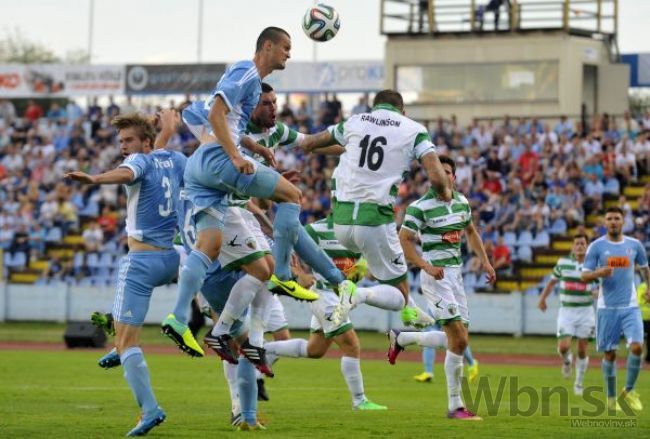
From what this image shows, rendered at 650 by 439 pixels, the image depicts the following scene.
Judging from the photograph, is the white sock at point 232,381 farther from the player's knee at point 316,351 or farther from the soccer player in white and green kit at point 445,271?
the player's knee at point 316,351

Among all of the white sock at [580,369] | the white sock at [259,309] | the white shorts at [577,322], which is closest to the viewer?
the white sock at [259,309]

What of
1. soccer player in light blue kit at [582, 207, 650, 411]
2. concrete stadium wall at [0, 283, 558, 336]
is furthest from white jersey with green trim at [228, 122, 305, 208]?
concrete stadium wall at [0, 283, 558, 336]

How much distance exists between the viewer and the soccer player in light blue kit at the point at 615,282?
57.5ft

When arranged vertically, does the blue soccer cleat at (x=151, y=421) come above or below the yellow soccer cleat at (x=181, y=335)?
below

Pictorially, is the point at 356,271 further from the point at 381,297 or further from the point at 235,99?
the point at 235,99

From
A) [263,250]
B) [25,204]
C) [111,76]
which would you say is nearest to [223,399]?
[263,250]

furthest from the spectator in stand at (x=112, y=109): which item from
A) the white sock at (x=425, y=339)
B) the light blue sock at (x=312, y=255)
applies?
the light blue sock at (x=312, y=255)

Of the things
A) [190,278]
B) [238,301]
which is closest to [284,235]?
[238,301]

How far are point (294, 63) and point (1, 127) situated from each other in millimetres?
10610

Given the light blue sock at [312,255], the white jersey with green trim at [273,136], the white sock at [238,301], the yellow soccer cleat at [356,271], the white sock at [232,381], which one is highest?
the white jersey with green trim at [273,136]

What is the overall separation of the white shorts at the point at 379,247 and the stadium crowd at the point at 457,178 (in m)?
18.0

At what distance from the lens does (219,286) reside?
42.6 feet

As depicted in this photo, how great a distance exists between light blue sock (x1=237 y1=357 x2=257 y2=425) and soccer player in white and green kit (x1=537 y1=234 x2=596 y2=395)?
388 inches

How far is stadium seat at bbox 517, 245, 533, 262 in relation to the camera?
33219 mm
